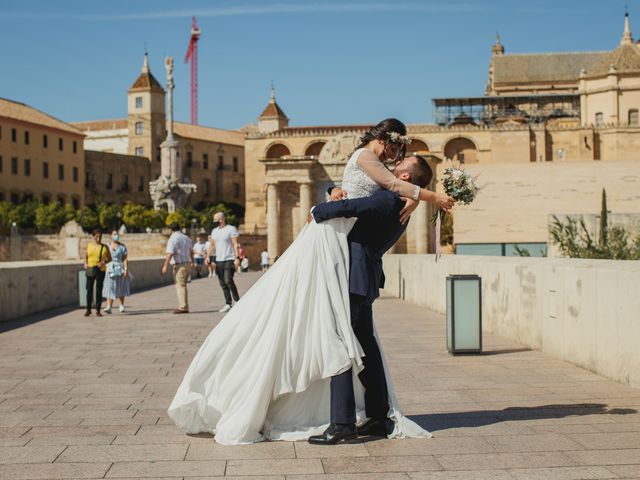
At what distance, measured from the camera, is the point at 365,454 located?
16.3 ft

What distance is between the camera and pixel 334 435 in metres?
5.18

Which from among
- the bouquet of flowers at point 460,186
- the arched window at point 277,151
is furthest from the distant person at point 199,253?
the arched window at point 277,151

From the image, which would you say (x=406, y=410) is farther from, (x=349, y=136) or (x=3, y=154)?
(x=3, y=154)

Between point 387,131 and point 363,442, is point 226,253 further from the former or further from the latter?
point 363,442

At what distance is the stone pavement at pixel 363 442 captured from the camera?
181 inches

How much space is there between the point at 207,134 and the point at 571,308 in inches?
4605

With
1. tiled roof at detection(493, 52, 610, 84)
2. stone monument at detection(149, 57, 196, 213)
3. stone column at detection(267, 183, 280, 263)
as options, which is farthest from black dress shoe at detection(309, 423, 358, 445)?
tiled roof at detection(493, 52, 610, 84)

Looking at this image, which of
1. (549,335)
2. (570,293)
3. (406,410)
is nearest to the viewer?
(406,410)

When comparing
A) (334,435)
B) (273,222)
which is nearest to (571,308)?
(334,435)

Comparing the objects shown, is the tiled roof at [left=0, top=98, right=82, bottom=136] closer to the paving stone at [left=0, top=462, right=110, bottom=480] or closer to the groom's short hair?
the groom's short hair

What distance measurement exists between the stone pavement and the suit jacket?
38.3 inches

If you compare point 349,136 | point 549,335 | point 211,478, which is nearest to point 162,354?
point 549,335

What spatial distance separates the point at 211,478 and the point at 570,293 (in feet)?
17.1

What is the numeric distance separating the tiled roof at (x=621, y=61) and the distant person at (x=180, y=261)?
79.3 m
